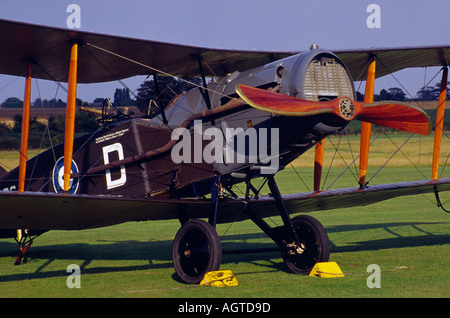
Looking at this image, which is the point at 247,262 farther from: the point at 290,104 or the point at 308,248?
the point at 290,104

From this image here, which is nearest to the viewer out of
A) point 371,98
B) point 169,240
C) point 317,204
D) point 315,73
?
point 315,73

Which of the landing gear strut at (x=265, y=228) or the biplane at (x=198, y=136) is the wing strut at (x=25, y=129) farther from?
the landing gear strut at (x=265, y=228)

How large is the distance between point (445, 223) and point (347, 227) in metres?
2.49

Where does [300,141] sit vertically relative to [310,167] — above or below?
above

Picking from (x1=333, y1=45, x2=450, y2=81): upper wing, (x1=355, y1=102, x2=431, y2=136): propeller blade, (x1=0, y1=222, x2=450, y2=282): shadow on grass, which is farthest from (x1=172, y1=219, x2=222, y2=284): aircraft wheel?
(x1=333, y1=45, x2=450, y2=81): upper wing

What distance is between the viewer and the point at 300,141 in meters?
7.77

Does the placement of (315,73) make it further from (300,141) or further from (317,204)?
(317,204)

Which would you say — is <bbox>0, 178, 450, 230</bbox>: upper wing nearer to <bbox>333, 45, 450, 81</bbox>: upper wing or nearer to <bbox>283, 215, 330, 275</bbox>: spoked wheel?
<bbox>283, 215, 330, 275</bbox>: spoked wheel

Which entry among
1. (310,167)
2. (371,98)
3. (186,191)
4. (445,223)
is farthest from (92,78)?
(310,167)

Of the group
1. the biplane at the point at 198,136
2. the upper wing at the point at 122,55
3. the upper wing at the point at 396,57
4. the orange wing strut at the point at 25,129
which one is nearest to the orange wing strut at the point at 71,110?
the biplane at the point at 198,136

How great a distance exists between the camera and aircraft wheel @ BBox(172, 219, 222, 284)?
7465 mm

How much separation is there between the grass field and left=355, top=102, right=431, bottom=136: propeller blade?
150 cm

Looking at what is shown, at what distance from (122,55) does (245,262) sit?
3.86 meters

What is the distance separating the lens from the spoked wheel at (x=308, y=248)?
832cm
